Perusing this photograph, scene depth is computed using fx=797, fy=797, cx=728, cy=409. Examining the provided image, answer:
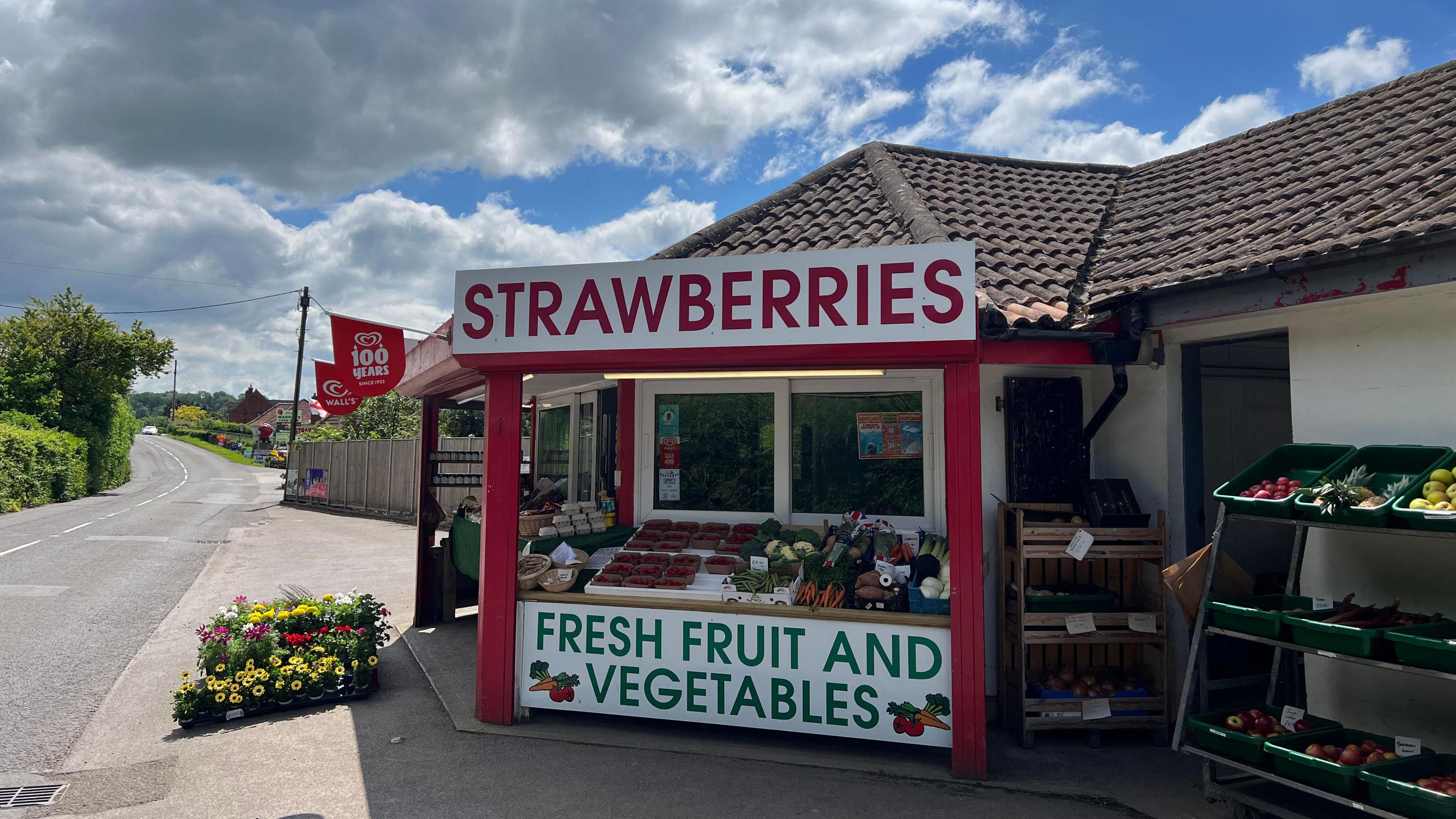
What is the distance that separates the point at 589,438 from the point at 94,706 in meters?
4.70

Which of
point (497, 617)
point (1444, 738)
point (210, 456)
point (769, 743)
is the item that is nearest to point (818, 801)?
point (769, 743)

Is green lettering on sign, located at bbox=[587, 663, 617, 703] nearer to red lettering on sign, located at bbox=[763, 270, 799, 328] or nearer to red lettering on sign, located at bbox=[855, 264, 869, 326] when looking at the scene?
red lettering on sign, located at bbox=[763, 270, 799, 328]

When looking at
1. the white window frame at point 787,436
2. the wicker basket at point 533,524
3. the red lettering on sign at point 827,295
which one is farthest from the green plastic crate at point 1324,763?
the wicker basket at point 533,524

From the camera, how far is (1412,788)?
3.24 m

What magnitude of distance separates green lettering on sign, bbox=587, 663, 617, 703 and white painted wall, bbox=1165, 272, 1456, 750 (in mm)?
4327

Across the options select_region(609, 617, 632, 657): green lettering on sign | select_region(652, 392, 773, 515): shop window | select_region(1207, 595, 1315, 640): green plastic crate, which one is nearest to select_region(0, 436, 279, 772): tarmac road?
select_region(609, 617, 632, 657): green lettering on sign

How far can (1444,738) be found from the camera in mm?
4051

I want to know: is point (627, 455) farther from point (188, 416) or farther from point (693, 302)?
point (188, 416)

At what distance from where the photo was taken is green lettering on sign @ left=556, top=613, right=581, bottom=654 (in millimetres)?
5562

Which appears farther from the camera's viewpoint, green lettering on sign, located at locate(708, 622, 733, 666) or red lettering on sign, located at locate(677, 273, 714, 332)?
green lettering on sign, located at locate(708, 622, 733, 666)

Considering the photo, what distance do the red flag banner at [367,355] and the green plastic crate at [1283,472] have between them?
23.5 feet

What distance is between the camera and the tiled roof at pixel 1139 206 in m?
4.82

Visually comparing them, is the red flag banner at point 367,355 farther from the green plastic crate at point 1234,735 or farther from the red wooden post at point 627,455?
the green plastic crate at point 1234,735

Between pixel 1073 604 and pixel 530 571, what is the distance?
378cm
